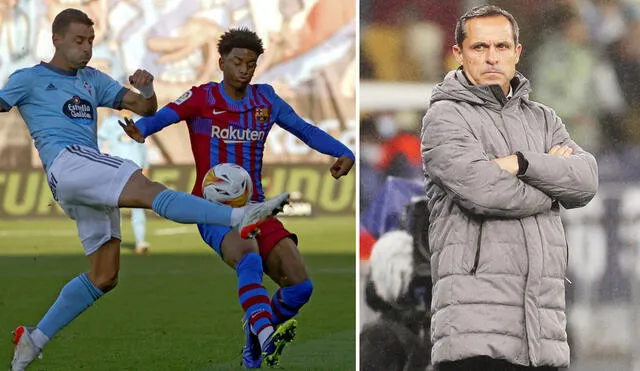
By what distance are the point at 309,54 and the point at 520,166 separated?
46.5 feet

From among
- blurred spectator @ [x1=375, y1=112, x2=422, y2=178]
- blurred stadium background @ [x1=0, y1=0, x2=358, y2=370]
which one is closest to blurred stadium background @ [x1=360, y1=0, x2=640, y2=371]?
blurred spectator @ [x1=375, y1=112, x2=422, y2=178]

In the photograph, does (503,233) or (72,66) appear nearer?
(503,233)

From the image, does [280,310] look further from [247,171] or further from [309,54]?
[309,54]

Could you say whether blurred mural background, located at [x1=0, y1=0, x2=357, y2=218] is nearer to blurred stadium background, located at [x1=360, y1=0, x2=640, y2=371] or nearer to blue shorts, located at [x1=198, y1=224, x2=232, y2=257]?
blue shorts, located at [x1=198, y1=224, x2=232, y2=257]

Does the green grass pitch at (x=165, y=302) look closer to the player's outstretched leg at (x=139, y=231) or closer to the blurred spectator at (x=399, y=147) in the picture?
the player's outstretched leg at (x=139, y=231)

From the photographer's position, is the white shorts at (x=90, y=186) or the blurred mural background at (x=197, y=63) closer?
the white shorts at (x=90, y=186)

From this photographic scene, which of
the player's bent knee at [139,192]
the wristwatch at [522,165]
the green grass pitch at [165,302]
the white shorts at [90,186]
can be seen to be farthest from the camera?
the green grass pitch at [165,302]

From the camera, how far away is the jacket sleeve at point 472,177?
4.67 meters

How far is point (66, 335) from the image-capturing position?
376 inches

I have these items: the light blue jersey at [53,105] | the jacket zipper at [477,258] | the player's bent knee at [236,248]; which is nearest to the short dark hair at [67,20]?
the light blue jersey at [53,105]

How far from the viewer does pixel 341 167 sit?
658 cm

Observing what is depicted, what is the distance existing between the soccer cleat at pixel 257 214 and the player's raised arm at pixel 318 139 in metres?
0.80

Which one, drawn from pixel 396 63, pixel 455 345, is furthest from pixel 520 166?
pixel 396 63

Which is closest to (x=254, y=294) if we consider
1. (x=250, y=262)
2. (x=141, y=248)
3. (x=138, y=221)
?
(x=250, y=262)
